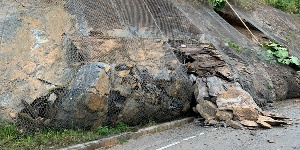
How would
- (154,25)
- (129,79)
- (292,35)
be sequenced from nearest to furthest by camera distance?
(129,79) → (154,25) → (292,35)

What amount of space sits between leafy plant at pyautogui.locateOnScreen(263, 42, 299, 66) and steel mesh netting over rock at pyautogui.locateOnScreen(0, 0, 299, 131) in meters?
1.96

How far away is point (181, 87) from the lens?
8.32 m

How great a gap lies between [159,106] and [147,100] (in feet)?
1.35

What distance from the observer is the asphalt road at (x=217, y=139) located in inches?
243

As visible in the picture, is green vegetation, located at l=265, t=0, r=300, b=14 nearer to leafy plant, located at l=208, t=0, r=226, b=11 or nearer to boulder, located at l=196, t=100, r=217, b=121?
leafy plant, located at l=208, t=0, r=226, b=11

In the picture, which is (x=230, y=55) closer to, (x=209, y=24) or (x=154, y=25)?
(x=209, y=24)

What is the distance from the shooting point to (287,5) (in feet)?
57.0

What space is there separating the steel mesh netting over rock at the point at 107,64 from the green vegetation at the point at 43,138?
17cm

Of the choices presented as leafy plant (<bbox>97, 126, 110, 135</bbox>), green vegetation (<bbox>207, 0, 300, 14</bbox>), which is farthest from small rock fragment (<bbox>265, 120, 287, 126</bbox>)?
green vegetation (<bbox>207, 0, 300, 14</bbox>)

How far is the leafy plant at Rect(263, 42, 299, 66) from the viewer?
39.2 feet

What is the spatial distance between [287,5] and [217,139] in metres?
13.1

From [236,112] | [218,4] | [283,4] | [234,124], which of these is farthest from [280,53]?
[283,4]

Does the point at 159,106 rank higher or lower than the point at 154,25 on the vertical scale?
lower

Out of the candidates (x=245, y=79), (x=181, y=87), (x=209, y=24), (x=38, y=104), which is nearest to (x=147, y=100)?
(x=181, y=87)
